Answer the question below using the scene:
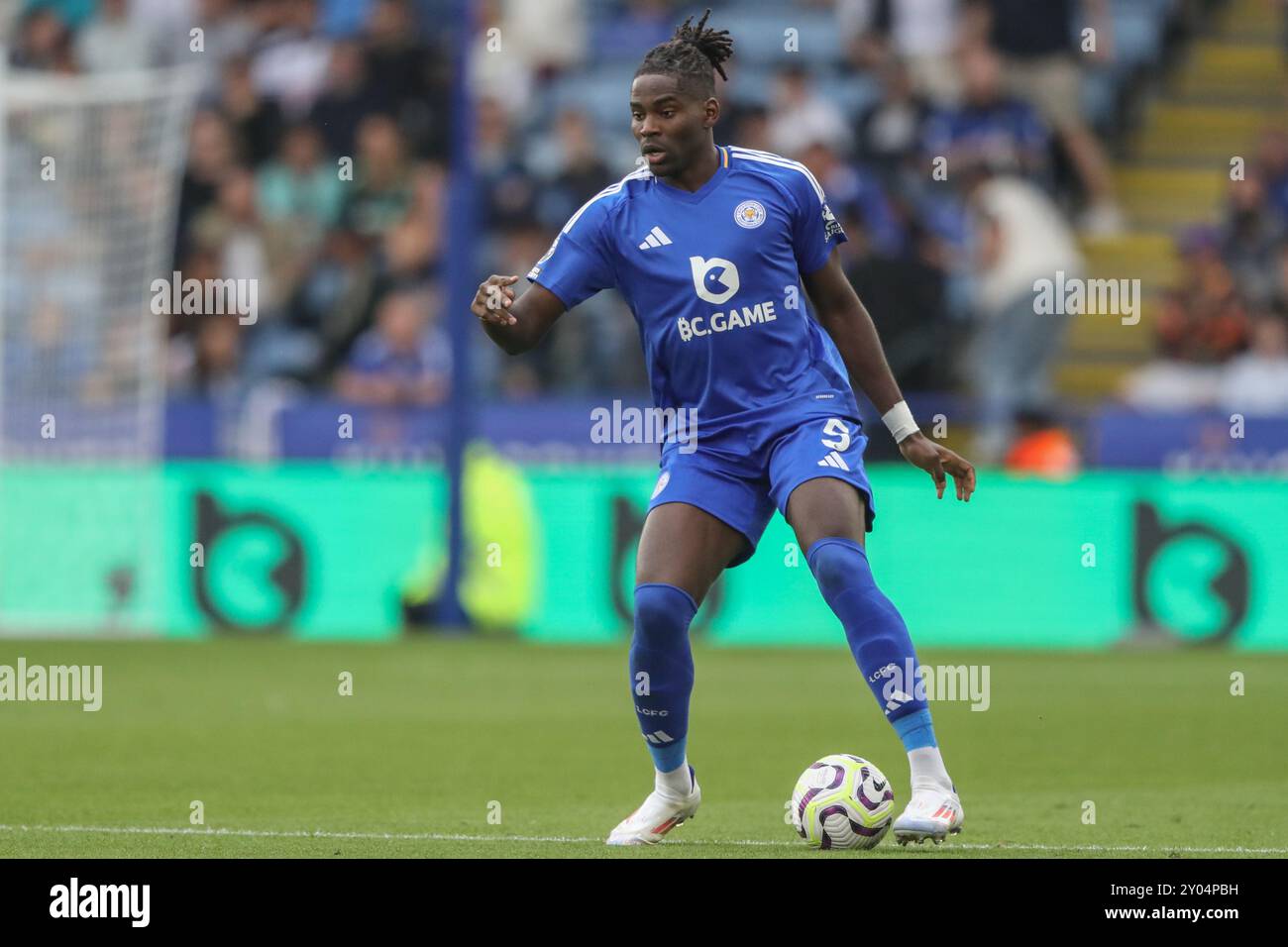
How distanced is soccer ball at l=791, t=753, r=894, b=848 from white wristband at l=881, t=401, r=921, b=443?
3.28 ft

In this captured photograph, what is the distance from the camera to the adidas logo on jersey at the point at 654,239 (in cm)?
693

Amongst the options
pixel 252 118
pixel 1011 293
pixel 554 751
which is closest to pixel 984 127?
pixel 1011 293

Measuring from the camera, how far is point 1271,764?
30.4ft

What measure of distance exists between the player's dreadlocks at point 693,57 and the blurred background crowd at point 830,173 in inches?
350

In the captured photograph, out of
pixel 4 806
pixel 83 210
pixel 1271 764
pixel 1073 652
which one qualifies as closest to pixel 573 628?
pixel 1073 652

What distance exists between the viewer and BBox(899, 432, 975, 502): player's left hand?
22.1 ft

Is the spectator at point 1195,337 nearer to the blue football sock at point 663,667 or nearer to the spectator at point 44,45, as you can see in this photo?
the spectator at point 44,45

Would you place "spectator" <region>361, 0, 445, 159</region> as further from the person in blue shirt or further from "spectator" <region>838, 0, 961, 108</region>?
the person in blue shirt

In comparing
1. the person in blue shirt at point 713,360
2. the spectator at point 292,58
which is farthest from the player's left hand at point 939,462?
the spectator at point 292,58

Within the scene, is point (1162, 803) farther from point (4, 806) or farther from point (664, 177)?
point (4, 806)

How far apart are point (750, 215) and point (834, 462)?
0.77 meters

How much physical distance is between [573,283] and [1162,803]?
9.23ft

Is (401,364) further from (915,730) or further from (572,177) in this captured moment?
(915,730)

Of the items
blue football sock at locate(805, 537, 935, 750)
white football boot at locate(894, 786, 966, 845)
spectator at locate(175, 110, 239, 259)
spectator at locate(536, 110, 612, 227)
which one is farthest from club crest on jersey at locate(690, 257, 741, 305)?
spectator at locate(175, 110, 239, 259)
